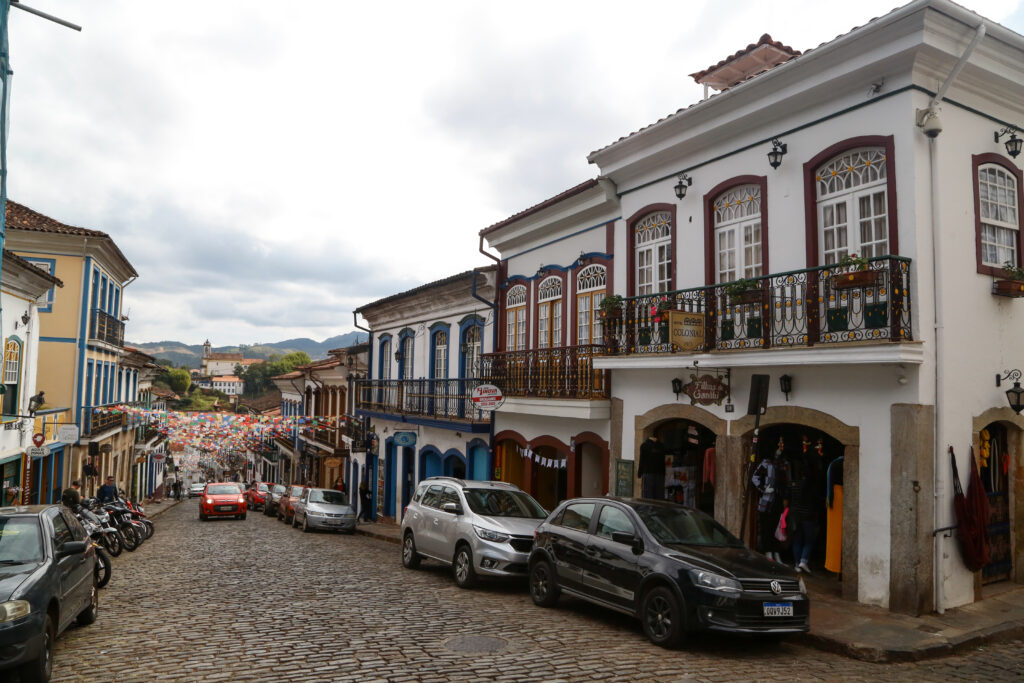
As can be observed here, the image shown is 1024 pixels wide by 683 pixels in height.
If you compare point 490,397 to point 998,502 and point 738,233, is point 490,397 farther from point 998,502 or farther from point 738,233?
point 998,502

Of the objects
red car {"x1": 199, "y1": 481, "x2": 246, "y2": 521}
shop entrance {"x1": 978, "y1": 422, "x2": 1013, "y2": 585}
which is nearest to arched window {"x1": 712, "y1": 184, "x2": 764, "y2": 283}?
shop entrance {"x1": 978, "y1": 422, "x2": 1013, "y2": 585}

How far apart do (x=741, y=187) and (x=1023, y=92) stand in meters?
3.90

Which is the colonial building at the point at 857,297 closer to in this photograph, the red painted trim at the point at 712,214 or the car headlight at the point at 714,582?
the red painted trim at the point at 712,214

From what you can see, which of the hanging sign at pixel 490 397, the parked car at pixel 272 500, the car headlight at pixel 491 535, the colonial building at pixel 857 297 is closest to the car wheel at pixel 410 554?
the car headlight at pixel 491 535

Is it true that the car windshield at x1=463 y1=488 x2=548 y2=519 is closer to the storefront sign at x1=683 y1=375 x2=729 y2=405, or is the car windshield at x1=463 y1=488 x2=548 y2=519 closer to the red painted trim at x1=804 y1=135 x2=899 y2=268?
the storefront sign at x1=683 y1=375 x2=729 y2=405

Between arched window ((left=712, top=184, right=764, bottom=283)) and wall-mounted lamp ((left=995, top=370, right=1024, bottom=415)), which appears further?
arched window ((left=712, top=184, right=764, bottom=283))

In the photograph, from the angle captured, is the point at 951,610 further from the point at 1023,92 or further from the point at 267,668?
the point at 267,668

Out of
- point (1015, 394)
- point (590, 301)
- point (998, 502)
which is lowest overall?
point (998, 502)

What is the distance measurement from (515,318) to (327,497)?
10.1 m

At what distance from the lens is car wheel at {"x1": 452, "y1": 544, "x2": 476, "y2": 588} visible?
443 inches

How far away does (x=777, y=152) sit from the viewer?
36.3 feet

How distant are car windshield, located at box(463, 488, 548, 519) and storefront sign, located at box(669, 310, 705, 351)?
372 centimetres

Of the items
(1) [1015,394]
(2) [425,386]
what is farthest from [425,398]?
(1) [1015,394]

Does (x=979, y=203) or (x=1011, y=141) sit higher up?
(x=1011, y=141)
